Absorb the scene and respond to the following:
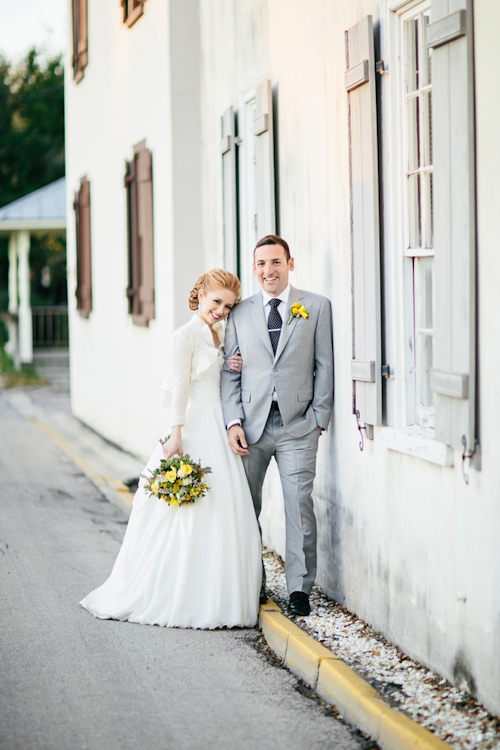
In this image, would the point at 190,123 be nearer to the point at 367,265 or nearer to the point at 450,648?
the point at 367,265

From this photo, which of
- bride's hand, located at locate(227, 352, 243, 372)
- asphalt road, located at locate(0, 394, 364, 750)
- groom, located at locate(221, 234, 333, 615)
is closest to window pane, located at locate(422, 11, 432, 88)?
groom, located at locate(221, 234, 333, 615)

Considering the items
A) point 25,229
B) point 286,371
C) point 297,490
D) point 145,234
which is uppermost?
point 25,229

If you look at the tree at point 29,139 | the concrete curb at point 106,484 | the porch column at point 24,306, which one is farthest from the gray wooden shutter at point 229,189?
the tree at point 29,139

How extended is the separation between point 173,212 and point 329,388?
4.21 meters

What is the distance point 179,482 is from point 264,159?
107 inches

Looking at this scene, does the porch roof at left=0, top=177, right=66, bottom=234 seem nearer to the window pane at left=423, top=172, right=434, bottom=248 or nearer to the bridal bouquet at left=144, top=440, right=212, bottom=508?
the bridal bouquet at left=144, top=440, right=212, bottom=508

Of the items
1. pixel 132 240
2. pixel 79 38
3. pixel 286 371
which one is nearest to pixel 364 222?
pixel 286 371

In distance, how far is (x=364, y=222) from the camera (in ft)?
15.5

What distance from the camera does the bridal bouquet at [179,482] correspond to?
16.5 ft

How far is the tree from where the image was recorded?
38188 millimetres

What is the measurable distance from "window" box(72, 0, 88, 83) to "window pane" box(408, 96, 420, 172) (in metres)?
10.2

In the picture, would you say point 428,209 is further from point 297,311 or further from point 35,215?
point 35,215

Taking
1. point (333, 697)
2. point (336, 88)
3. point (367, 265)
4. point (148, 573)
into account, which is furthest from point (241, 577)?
point (336, 88)

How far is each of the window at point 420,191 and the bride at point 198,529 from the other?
3.99 feet
